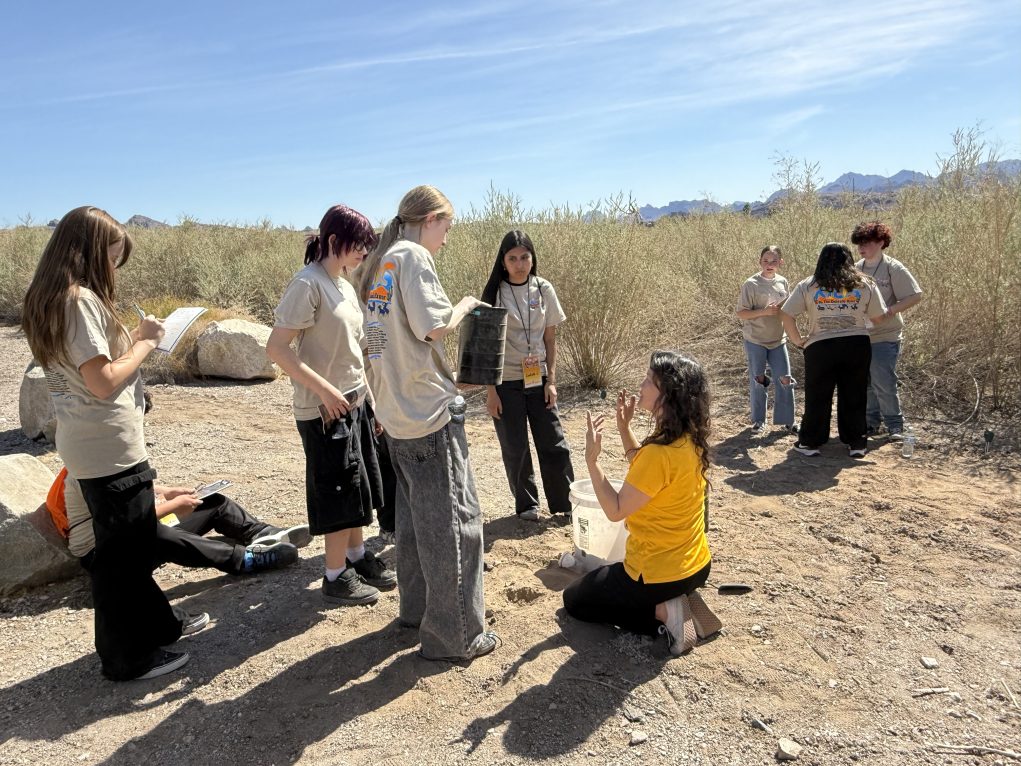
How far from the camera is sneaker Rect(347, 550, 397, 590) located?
350 centimetres

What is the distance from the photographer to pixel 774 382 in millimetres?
5965

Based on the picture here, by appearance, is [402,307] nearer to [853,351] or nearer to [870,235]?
[853,351]

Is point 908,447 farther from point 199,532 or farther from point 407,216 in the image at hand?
point 199,532

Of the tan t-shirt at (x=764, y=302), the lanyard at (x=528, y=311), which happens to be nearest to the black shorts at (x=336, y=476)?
the lanyard at (x=528, y=311)

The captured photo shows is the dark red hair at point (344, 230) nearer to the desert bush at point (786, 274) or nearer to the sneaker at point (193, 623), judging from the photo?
the sneaker at point (193, 623)

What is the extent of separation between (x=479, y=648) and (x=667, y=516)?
0.92 metres

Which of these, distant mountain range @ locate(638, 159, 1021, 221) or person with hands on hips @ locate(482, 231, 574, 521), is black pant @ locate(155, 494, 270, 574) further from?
distant mountain range @ locate(638, 159, 1021, 221)

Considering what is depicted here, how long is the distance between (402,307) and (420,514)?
771mm

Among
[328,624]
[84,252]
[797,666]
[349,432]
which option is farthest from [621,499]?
[84,252]

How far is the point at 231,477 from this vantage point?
522cm

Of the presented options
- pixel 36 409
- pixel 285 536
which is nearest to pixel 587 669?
pixel 285 536

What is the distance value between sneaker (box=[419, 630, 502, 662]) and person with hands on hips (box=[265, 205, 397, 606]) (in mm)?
701

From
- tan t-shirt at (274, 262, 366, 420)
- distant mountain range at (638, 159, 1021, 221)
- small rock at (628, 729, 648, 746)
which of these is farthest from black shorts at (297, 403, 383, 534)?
distant mountain range at (638, 159, 1021, 221)

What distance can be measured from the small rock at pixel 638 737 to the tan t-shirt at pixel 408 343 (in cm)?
125
